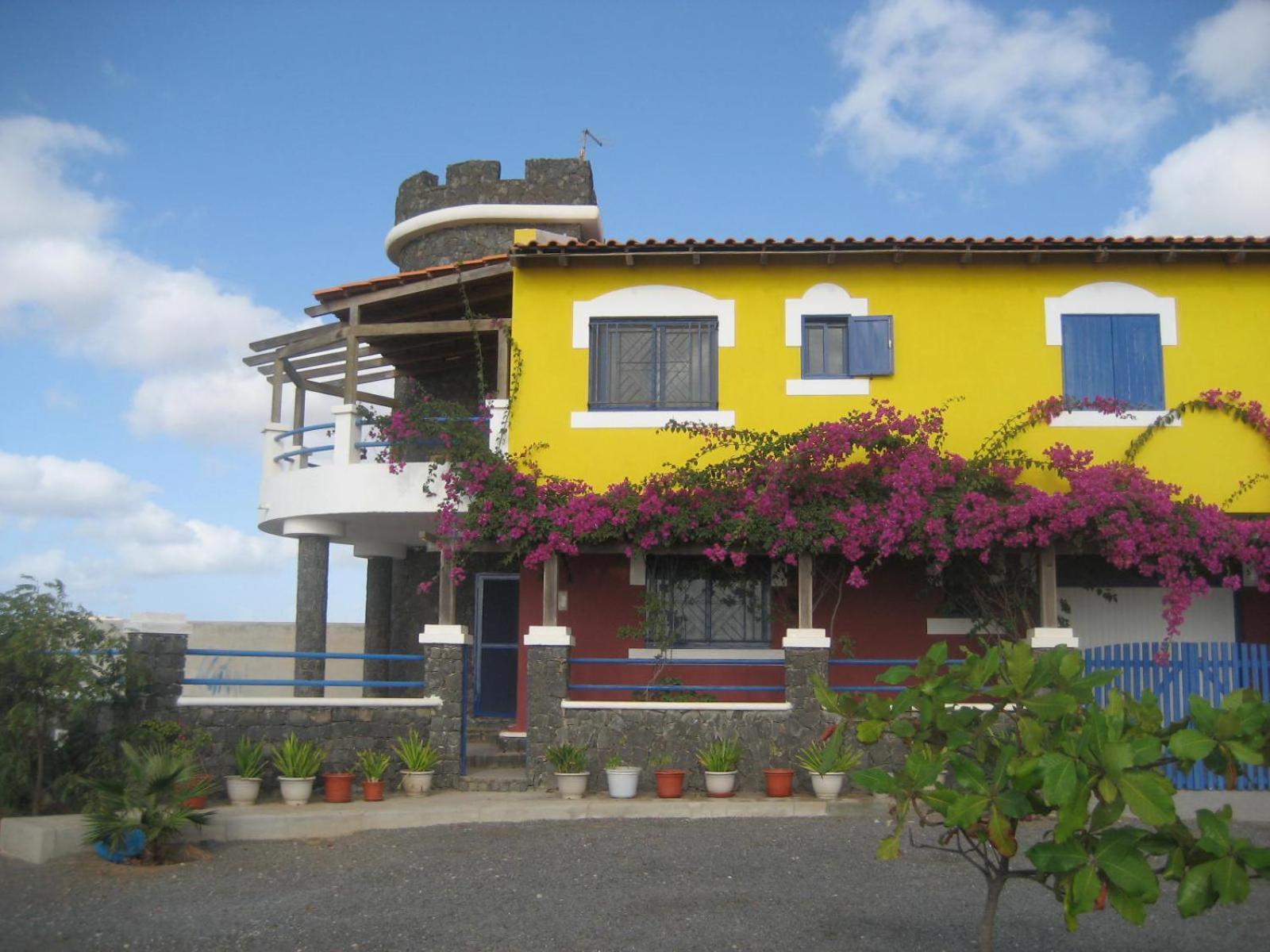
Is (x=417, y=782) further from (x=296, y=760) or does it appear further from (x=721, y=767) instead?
(x=721, y=767)

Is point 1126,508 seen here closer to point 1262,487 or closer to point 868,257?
point 1262,487

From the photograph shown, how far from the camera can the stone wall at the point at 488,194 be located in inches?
765

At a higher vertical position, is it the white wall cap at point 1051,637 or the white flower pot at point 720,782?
the white wall cap at point 1051,637

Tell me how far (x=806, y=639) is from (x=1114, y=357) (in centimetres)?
506

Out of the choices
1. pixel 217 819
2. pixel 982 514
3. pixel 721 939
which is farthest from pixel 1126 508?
pixel 217 819

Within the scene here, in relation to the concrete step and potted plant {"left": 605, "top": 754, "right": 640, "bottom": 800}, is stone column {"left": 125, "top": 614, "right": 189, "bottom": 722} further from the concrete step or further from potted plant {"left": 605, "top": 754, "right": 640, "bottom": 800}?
potted plant {"left": 605, "top": 754, "right": 640, "bottom": 800}

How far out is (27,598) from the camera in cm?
1166

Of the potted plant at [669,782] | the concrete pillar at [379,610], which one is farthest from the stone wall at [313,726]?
the concrete pillar at [379,610]

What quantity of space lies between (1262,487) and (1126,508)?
227 centimetres

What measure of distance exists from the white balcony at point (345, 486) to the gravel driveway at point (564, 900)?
5.04m

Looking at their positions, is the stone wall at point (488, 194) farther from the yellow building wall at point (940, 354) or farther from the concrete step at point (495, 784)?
the concrete step at point (495, 784)

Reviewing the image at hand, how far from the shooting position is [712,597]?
1523 centimetres

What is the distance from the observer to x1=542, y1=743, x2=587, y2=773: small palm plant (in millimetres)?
13062

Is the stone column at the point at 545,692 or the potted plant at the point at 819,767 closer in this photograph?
the potted plant at the point at 819,767
